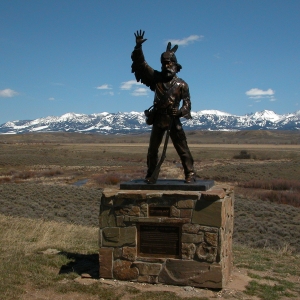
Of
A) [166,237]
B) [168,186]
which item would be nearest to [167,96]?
[168,186]

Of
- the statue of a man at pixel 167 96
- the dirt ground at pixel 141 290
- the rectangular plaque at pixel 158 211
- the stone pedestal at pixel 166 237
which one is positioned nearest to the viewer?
the dirt ground at pixel 141 290

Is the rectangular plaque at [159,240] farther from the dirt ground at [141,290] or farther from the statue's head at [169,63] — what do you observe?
the statue's head at [169,63]

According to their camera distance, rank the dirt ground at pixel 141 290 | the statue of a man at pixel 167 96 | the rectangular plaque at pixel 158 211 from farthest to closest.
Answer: the statue of a man at pixel 167 96
the rectangular plaque at pixel 158 211
the dirt ground at pixel 141 290

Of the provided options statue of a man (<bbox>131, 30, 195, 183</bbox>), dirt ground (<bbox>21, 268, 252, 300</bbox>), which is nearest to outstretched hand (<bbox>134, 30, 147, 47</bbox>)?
statue of a man (<bbox>131, 30, 195, 183</bbox>)

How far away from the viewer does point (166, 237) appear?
7.12 metres

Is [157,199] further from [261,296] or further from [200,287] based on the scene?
[261,296]

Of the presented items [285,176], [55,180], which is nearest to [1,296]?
[55,180]

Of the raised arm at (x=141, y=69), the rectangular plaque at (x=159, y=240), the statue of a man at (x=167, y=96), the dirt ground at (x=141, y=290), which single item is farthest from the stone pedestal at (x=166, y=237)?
the raised arm at (x=141, y=69)

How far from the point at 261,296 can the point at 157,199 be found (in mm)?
2159

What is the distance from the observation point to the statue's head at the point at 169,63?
7.72 metres

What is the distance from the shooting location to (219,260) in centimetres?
688

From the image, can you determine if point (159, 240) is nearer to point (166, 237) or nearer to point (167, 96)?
point (166, 237)

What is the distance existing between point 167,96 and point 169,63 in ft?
1.94

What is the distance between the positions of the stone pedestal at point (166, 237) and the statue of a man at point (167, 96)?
685mm
